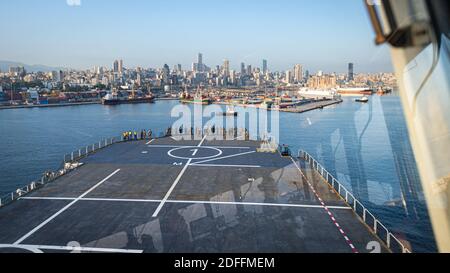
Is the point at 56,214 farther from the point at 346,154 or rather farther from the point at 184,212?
the point at 346,154

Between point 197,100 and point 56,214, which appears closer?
point 56,214

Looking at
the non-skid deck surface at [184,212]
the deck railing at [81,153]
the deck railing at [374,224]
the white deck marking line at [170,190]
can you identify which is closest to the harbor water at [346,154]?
the deck railing at [374,224]

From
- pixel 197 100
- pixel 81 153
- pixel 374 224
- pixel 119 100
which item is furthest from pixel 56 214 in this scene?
pixel 119 100

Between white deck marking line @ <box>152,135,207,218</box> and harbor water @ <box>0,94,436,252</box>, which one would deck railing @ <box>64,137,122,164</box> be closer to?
harbor water @ <box>0,94,436,252</box>

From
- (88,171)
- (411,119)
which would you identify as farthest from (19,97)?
(411,119)

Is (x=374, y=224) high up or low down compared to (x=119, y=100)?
down
